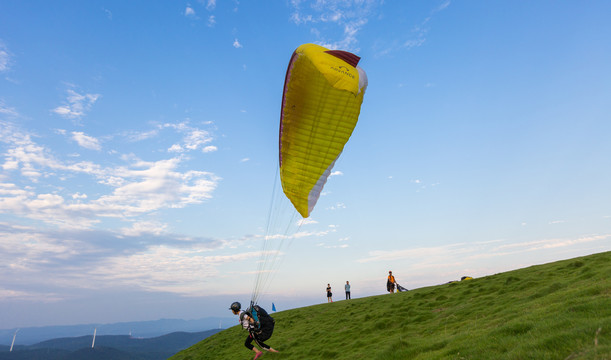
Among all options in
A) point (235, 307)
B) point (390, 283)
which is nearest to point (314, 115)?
point (235, 307)

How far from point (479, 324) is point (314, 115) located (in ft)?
29.1

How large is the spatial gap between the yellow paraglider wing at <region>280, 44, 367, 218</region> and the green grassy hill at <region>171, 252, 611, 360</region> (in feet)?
19.9

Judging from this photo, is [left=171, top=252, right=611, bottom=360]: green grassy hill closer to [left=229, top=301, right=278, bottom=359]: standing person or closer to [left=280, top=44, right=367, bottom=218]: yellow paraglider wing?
[left=229, top=301, right=278, bottom=359]: standing person

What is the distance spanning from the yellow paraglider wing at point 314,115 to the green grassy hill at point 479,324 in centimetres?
607

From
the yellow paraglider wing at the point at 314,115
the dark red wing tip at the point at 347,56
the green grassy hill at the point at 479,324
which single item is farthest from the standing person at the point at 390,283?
the dark red wing tip at the point at 347,56

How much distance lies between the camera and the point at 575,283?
12180mm

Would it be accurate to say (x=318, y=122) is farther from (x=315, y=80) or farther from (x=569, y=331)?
(x=569, y=331)

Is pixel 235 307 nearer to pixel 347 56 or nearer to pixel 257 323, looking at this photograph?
pixel 257 323

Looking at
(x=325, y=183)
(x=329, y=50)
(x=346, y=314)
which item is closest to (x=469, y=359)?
(x=325, y=183)

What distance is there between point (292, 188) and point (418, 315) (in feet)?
26.6

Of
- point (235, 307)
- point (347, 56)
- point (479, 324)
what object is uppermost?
point (347, 56)

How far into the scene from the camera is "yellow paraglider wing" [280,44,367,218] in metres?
12.2

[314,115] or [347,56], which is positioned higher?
[347,56]

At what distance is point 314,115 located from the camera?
13.2 m
